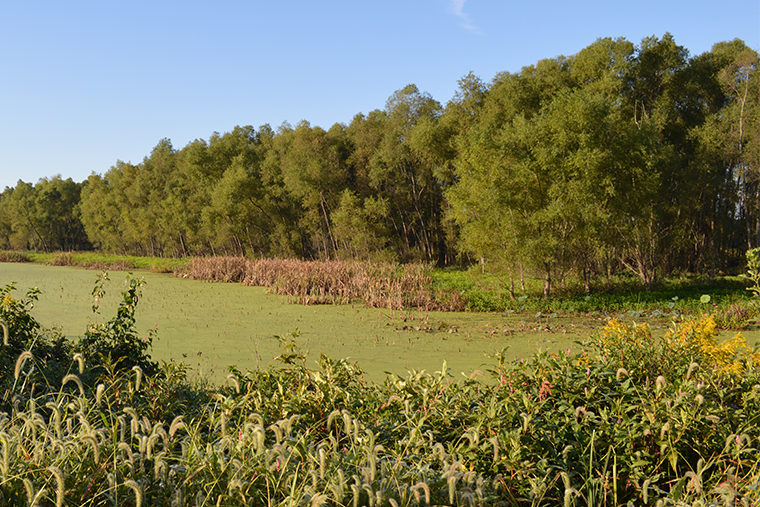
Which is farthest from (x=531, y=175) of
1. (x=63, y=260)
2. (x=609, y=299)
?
(x=63, y=260)

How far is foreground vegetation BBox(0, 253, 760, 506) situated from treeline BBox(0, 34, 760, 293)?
35.1ft

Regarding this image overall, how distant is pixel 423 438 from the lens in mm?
2797

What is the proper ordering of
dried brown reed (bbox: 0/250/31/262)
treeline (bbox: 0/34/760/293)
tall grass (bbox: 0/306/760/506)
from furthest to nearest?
dried brown reed (bbox: 0/250/31/262)
treeline (bbox: 0/34/760/293)
tall grass (bbox: 0/306/760/506)

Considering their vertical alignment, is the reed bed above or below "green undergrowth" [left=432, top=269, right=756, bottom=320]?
above

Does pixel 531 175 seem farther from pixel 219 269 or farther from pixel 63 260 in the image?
pixel 63 260

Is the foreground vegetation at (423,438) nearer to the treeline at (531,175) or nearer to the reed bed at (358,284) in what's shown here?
the reed bed at (358,284)

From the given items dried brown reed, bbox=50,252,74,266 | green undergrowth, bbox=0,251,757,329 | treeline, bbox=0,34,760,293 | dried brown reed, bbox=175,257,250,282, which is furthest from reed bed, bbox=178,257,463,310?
dried brown reed, bbox=50,252,74,266

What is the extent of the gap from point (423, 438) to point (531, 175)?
42.0ft

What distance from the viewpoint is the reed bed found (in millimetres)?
13055

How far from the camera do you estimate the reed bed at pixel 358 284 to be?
42.8 ft

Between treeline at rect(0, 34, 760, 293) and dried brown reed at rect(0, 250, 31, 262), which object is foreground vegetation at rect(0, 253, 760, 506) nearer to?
treeline at rect(0, 34, 760, 293)

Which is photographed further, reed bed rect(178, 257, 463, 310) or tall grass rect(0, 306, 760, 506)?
reed bed rect(178, 257, 463, 310)

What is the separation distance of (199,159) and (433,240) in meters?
16.6

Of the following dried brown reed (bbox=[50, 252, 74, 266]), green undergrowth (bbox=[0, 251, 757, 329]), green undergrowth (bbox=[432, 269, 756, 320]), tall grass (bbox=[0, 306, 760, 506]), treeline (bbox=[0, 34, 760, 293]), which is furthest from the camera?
dried brown reed (bbox=[50, 252, 74, 266])
